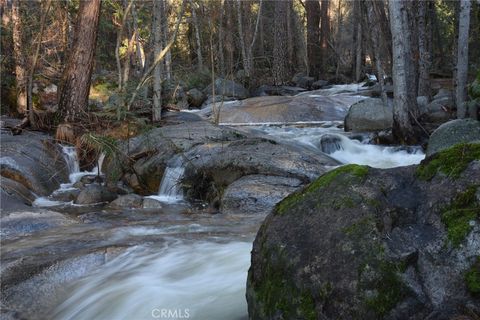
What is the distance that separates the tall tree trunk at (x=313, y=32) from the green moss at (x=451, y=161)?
955 inches

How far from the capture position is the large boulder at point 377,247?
7.75 ft

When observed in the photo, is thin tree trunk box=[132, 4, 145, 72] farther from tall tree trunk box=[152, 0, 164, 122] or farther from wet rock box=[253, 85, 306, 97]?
wet rock box=[253, 85, 306, 97]

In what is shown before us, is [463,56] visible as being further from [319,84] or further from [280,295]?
[319,84]

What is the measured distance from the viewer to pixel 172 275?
4371 millimetres

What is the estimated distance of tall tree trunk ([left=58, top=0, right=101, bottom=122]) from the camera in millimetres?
10602

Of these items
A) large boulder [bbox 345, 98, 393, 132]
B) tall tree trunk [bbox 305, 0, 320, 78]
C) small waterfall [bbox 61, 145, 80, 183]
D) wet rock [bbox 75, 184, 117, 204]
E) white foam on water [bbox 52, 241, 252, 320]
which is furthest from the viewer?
tall tree trunk [bbox 305, 0, 320, 78]

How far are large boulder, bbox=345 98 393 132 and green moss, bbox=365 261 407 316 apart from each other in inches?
418

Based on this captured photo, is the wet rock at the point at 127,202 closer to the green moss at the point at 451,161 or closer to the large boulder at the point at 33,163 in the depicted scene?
the large boulder at the point at 33,163

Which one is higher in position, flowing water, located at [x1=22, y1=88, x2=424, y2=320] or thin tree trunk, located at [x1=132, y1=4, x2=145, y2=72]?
thin tree trunk, located at [x1=132, y1=4, x2=145, y2=72]

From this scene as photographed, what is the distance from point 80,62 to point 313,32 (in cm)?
1788

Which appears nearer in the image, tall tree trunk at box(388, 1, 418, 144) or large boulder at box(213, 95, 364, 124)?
tall tree trunk at box(388, 1, 418, 144)

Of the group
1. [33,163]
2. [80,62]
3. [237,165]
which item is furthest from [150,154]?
[80,62]

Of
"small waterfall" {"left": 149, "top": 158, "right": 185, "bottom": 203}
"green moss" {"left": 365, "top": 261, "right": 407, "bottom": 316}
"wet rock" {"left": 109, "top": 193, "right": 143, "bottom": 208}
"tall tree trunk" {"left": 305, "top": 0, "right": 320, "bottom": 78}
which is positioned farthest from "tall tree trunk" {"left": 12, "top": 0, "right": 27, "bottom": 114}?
"tall tree trunk" {"left": 305, "top": 0, "right": 320, "bottom": 78}

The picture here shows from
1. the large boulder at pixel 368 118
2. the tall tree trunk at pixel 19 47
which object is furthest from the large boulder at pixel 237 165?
the tall tree trunk at pixel 19 47
